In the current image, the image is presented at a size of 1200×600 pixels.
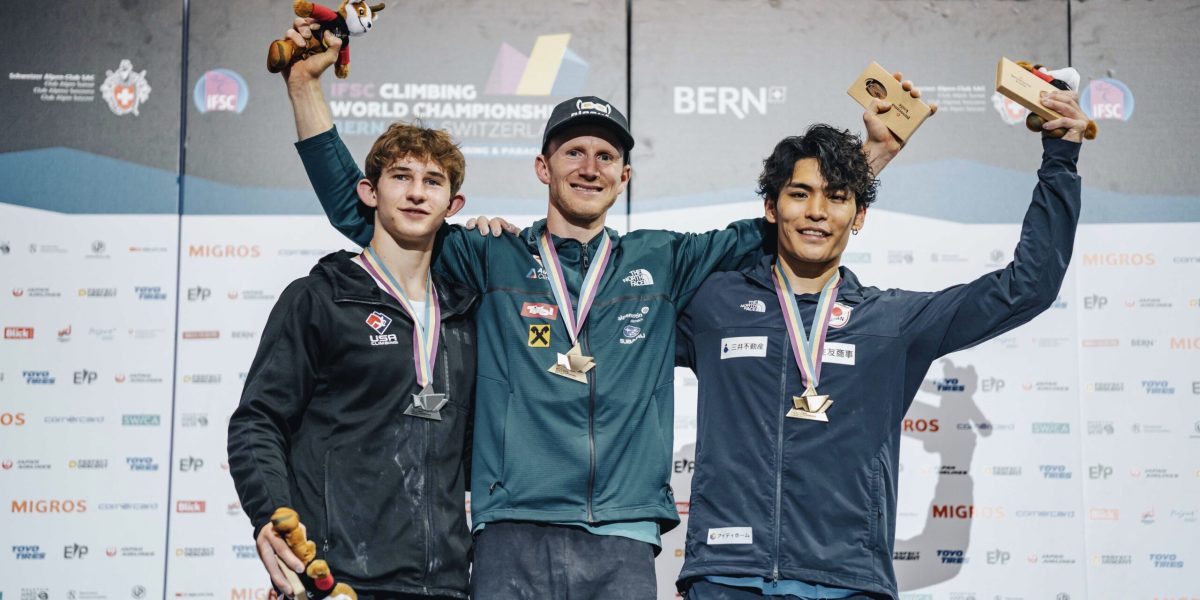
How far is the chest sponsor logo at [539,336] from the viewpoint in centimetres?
270

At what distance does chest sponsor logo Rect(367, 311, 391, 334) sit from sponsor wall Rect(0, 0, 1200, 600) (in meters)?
2.10

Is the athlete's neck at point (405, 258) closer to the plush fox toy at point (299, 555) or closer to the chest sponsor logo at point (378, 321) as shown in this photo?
the chest sponsor logo at point (378, 321)

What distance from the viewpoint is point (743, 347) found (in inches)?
110

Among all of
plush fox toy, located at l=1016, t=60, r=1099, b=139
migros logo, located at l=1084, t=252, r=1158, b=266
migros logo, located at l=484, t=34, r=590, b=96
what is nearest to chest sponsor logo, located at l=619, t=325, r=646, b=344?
plush fox toy, located at l=1016, t=60, r=1099, b=139

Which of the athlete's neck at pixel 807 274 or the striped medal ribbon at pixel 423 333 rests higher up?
the athlete's neck at pixel 807 274

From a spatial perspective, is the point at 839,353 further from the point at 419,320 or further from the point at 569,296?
the point at 419,320

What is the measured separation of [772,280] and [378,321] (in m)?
1.03

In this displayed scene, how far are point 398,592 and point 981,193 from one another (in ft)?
10.9

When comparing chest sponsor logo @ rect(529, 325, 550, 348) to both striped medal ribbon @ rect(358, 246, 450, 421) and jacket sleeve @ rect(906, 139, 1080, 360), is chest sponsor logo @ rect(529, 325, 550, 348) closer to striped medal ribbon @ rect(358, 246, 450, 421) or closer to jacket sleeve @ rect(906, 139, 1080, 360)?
striped medal ribbon @ rect(358, 246, 450, 421)

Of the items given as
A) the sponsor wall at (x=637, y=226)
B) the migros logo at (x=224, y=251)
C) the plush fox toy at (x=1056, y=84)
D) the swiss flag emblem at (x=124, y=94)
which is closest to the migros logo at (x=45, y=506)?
the sponsor wall at (x=637, y=226)

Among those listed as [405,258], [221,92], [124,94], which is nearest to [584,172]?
[405,258]

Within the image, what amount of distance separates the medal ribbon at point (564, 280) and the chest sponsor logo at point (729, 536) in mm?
567

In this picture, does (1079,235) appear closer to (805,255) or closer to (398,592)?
(805,255)

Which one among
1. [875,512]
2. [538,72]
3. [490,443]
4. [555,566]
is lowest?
[555,566]
